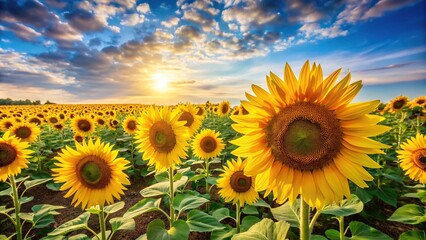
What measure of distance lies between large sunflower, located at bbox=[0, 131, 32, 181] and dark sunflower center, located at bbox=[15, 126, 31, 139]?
431 cm

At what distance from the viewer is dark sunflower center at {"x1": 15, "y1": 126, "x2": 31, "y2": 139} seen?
26.4 feet

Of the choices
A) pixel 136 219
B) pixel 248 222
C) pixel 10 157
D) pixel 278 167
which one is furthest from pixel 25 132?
pixel 278 167

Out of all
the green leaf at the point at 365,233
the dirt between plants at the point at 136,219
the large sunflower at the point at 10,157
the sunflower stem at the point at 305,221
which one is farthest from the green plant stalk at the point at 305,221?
the large sunflower at the point at 10,157

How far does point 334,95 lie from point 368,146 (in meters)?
0.42

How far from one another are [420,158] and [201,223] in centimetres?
423

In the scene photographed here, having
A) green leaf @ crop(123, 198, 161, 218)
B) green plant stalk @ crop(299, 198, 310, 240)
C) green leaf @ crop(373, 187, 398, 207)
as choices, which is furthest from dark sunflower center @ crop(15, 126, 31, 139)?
green leaf @ crop(373, 187, 398, 207)

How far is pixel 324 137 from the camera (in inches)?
72.5

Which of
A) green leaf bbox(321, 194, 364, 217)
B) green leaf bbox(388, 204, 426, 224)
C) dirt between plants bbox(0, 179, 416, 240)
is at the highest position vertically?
green leaf bbox(321, 194, 364, 217)

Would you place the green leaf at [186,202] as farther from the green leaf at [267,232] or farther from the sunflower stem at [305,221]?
the sunflower stem at [305,221]

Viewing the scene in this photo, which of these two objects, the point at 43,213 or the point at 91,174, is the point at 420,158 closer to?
the point at 91,174

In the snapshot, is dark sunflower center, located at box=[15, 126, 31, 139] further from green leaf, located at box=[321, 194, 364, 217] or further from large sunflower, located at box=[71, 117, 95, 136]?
green leaf, located at box=[321, 194, 364, 217]

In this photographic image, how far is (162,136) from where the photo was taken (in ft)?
12.2

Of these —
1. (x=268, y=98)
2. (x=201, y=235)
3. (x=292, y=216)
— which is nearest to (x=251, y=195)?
(x=201, y=235)

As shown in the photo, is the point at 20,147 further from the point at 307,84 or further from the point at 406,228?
the point at 406,228
